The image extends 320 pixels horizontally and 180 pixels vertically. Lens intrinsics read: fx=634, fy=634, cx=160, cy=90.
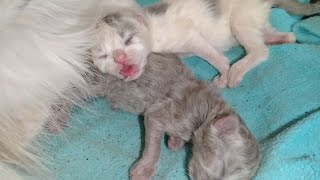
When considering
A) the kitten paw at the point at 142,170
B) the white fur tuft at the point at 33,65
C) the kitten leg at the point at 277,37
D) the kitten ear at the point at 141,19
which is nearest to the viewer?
the white fur tuft at the point at 33,65

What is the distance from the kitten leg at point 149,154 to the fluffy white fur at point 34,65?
15cm

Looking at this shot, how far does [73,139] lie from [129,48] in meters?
0.21

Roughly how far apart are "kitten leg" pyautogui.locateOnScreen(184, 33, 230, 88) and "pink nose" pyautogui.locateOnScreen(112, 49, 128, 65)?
0.20m

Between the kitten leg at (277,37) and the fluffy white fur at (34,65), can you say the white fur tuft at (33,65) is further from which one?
the kitten leg at (277,37)

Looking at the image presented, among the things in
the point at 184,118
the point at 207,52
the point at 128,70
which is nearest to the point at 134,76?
the point at 128,70

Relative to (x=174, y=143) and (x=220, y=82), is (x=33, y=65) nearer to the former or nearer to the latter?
(x=174, y=143)

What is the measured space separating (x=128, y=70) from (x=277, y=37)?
43 cm

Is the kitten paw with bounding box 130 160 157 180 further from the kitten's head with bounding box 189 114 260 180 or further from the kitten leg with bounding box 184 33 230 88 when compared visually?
the kitten leg with bounding box 184 33 230 88

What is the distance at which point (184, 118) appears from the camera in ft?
3.78

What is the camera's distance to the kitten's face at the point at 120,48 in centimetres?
119

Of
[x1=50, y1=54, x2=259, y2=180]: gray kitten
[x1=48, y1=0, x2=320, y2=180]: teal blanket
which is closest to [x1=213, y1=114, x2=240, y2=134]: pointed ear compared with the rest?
[x1=50, y1=54, x2=259, y2=180]: gray kitten

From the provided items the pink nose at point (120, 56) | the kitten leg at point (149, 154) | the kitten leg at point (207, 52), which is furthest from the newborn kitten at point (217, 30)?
the kitten leg at point (149, 154)

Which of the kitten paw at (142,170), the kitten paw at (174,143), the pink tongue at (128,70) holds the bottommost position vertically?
the kitten paw at (174,143)

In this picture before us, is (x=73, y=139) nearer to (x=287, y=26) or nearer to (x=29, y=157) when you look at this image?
(x=29, y=157)
